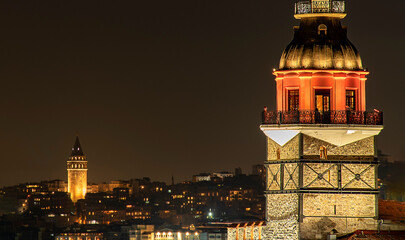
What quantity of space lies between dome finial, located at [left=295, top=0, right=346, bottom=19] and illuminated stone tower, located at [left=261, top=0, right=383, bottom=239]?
0.09ft

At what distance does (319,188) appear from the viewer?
135ft

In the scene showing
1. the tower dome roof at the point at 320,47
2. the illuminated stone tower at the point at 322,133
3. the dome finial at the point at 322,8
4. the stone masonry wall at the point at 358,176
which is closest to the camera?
the illuminated stone tower at the point at 322,133

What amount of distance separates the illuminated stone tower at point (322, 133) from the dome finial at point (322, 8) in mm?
28

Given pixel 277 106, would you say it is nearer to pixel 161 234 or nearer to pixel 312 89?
pixel 312 89

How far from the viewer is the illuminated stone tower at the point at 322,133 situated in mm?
40844

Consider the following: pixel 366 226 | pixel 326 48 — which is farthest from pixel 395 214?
pixel 326 48

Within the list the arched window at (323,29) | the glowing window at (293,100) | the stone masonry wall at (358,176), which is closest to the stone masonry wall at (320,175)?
the stone masonry wall at (358,176)

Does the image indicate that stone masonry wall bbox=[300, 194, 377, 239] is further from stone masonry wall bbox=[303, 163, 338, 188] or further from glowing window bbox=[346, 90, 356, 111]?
glowing window bbox=[346, 90, 356, 111]

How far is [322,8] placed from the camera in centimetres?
4184

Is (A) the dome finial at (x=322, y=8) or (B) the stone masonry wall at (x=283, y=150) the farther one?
(A) the dome finial at (x=322, y=8)

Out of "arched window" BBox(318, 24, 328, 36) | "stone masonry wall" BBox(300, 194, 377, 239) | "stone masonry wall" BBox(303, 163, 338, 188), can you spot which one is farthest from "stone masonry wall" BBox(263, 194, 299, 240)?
"arched window" BBox(318, 24, 328, 36)

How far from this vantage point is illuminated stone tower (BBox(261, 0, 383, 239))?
1608 inches

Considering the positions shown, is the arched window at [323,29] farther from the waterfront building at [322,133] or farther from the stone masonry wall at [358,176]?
the stone masonry wall at [358,176]

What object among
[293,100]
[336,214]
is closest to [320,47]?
[293,100]
